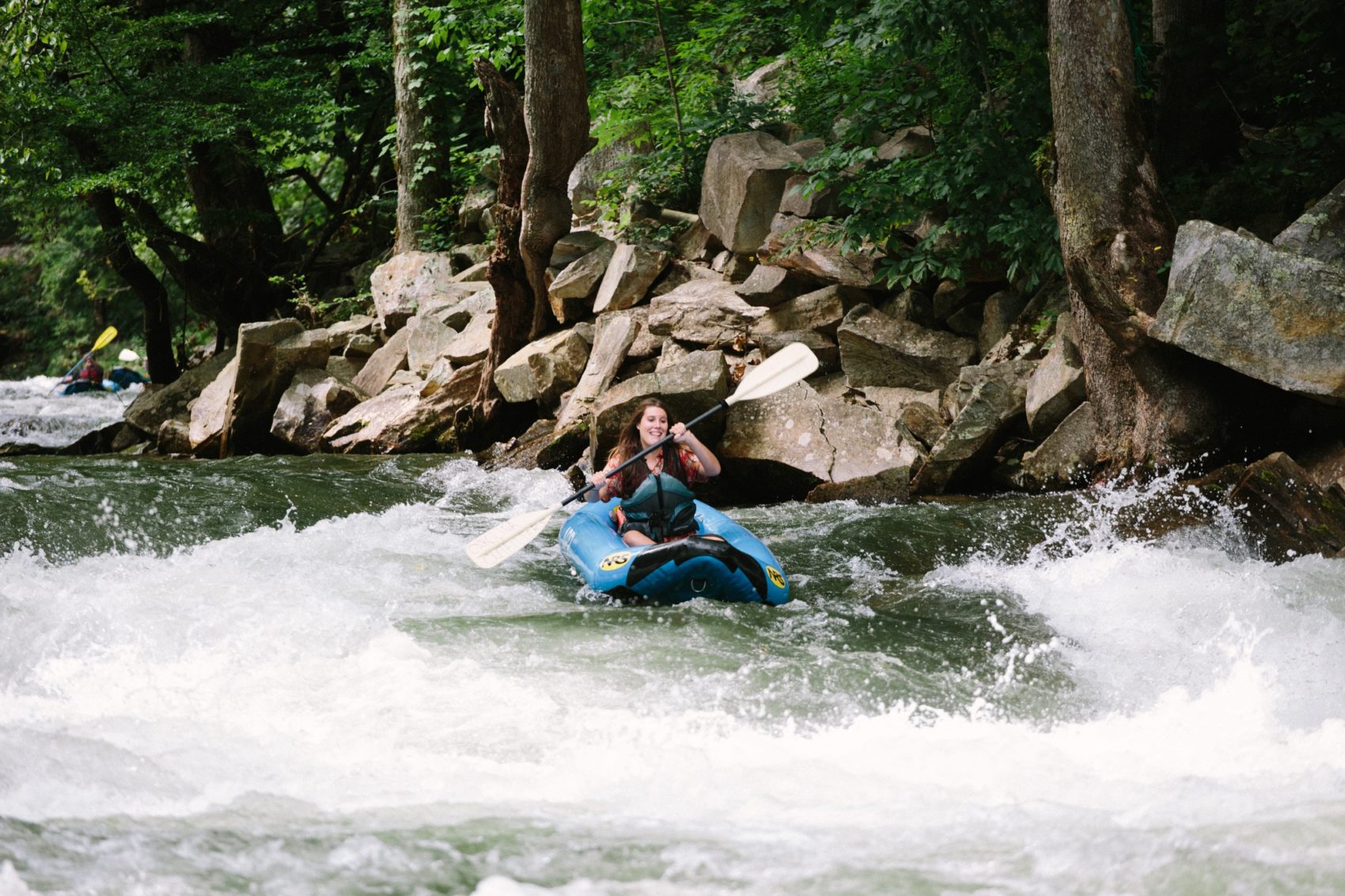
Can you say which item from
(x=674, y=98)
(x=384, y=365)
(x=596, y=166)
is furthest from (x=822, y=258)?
(x=384, y=365)

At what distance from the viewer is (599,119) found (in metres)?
9.90

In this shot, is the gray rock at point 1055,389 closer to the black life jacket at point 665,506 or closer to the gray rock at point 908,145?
the gray rock at point 908,145

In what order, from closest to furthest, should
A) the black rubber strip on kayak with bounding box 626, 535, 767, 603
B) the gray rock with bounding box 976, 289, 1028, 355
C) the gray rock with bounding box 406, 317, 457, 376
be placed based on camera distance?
the black rubber strip on kayak with bounding box 626, 535, 767, 603, the gray rock with bounding box 976, 289, 1028, 355, the gray rock with bounding box 406, 317, 457, 376

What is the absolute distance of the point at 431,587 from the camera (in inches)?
173

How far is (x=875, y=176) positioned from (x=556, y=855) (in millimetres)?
5262

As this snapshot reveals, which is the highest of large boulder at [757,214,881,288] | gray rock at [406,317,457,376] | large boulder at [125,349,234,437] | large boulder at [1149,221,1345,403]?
large boulder at [1149,221,1345,403]

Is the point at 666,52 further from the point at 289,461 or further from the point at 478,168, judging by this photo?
the point at 289,461

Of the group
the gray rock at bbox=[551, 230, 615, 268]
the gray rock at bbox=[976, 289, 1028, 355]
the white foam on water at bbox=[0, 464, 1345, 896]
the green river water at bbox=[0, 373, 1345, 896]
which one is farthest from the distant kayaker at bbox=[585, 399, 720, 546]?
the gray rock at bbox=[551, 230, 615, 268]

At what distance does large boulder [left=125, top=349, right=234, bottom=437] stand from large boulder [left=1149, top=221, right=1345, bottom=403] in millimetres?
8523

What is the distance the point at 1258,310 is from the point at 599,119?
6725 mm

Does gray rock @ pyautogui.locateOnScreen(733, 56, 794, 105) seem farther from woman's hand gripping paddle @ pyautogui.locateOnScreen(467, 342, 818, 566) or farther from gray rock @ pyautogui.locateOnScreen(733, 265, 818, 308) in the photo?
woman's hand gripping paddle @ pyautogui.locateOnScreen(467, 342, 818, 566)

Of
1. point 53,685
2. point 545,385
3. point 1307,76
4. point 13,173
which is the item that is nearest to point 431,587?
point 53,685

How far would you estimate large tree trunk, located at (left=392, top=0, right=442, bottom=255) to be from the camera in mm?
10547

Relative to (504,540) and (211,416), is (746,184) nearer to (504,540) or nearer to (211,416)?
(504,540)
